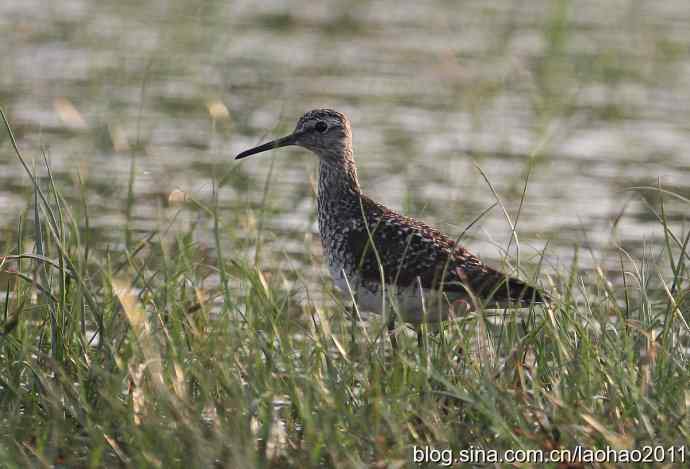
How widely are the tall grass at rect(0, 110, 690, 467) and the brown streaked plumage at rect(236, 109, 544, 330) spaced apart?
213mm

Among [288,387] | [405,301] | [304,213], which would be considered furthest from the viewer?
[304,213]

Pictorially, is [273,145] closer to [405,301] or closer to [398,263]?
[398,263]

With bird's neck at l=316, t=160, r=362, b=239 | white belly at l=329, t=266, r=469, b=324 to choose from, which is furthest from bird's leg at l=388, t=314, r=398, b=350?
bird's neck at l=316, t=160, r=362, b=239

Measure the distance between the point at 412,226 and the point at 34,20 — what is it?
40.5 feet

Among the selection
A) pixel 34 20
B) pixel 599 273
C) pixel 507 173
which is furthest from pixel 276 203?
pixel 34 20

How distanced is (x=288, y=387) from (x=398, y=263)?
1.63 meters

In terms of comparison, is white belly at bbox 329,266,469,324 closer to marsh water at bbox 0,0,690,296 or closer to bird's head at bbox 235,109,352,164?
marsh water at bbox 0,0,690,296

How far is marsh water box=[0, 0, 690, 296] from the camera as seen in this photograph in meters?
10.8

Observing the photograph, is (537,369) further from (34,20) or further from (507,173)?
(34,20)

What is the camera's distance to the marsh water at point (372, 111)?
10770 mm

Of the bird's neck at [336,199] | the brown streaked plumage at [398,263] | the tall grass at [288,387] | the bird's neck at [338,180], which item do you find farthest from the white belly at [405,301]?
the bird's neck at [338,180]

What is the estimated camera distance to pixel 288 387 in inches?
235

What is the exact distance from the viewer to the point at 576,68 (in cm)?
1747

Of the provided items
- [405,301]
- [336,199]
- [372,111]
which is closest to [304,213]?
[336,199]
